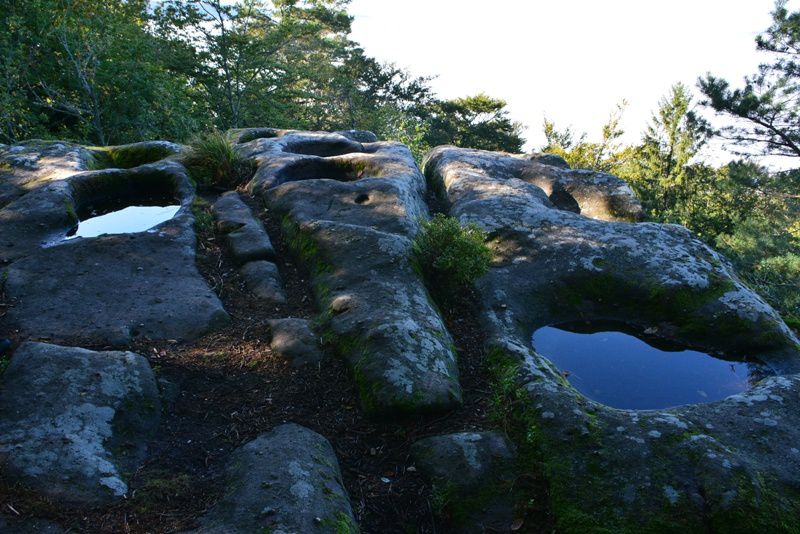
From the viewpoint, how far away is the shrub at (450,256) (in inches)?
280

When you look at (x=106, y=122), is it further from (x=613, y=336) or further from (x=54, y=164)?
(x=613, y=336)

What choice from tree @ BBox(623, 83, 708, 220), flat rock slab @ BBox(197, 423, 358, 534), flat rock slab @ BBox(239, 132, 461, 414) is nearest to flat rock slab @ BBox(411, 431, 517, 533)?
flat rock slab @ BBox(239, 132, 461, 414)

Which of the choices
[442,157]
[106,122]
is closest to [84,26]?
[106,122]

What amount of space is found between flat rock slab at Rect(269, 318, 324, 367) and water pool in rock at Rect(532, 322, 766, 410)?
9.69ft

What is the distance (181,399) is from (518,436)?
3.34 m

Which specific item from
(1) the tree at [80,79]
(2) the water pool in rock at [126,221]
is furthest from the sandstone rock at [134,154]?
(1) the tree at [80,79]

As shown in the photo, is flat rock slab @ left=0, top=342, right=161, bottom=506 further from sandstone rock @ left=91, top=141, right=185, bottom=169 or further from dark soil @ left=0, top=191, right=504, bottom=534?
sandstone rock @ left=91, top=141, right=185, bottom=169

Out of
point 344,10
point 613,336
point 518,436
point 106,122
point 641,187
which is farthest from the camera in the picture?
point 344,10

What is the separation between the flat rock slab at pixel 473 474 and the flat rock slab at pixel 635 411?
0.33m

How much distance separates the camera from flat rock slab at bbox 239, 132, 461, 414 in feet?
17.1

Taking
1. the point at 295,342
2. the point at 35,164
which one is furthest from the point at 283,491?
the point at 35,164

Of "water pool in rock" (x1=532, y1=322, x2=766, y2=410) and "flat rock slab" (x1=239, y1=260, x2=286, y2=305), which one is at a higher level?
"flat rock slab" (x1=239, y1=260, x2=286, y2=305)

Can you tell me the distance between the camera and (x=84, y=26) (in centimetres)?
1888

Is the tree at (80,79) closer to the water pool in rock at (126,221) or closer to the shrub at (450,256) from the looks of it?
the water pool in rock at (126,221)
